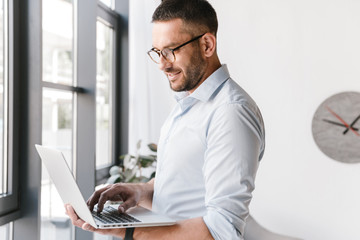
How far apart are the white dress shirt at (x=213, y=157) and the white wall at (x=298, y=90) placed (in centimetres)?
262

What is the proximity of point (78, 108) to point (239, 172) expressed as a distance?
1879 mm

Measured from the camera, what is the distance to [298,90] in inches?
146

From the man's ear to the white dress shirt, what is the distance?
62 mm

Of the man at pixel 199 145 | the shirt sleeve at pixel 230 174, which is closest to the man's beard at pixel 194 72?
the man at pixel 199 145

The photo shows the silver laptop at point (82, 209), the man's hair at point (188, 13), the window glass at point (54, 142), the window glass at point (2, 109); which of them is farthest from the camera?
the window glass at point (54, 142)

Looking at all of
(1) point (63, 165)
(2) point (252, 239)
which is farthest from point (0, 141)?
(2) point (252, 239)

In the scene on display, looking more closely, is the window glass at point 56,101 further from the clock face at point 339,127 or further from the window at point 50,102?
the clock face at point 339,127

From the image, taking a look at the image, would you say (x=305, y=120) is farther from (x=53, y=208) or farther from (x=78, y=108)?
(x=53, y=208)

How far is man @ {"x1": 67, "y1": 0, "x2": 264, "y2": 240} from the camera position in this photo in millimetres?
971

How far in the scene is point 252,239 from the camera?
342cm

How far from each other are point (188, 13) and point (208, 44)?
0.36 ft

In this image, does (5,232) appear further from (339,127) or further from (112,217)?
(339,127)

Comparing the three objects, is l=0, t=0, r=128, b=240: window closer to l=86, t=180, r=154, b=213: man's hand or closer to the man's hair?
l=86, t=180, r=154, b=213: man's hand

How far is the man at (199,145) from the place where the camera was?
0.97 metres
